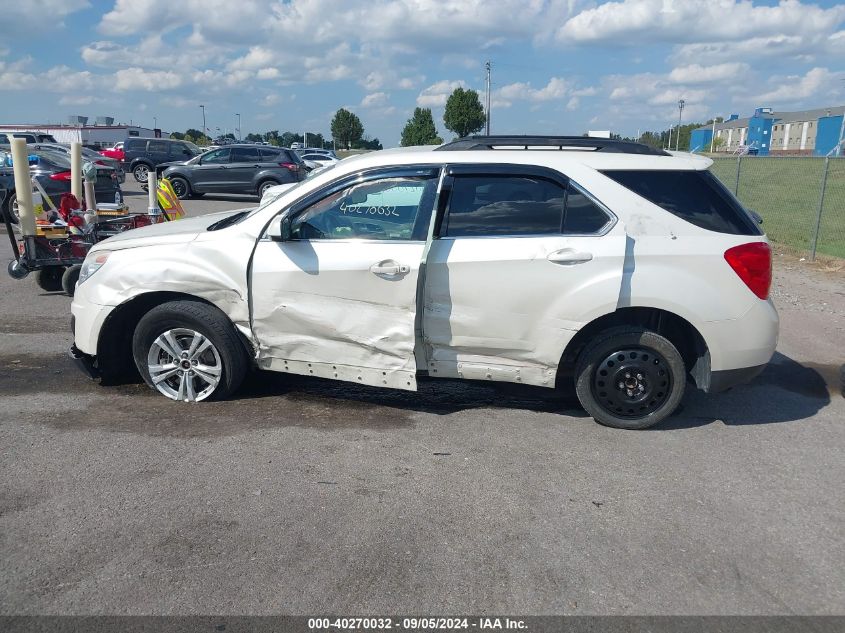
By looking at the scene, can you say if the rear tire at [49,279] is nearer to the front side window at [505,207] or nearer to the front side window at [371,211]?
the front side window at [371,211]

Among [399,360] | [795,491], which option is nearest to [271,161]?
[399,360]

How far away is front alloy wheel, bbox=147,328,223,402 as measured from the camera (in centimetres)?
510

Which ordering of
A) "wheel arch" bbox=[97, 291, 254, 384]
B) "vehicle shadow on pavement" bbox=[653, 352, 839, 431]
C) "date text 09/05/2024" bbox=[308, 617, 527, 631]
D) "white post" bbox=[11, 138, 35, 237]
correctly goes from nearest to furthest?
1. "date text 09/05/2024" bbox=[308, 617, 527, 631]
2. "wheel arch" bbox=[97, 291, 254, 384]
3. "vehicle shadow on pavement" bbox=[653, 352, 839, 431]
4. "white post" bbox=[11, 138, 35, 237]

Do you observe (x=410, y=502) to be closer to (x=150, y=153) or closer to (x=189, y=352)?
(x=189, y=352)

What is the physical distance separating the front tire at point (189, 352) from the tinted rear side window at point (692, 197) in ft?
9.26

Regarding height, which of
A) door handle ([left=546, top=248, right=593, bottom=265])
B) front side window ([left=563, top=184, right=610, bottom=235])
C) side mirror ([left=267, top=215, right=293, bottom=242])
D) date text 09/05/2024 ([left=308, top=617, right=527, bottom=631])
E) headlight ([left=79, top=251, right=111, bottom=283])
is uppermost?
front side window ([left=563, top=184, right=610, bottom=235])

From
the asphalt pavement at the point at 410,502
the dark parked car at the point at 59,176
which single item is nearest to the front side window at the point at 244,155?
the dark parked car at the point at 59,176

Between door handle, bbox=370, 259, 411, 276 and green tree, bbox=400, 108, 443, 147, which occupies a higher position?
green tree, bbox=400, 108, 443, 147

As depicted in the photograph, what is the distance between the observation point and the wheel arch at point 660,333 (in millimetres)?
4816

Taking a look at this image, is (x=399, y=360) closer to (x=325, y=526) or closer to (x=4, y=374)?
(x=325, y=526)

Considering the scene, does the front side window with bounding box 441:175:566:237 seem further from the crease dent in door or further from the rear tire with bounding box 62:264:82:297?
the rear tire with bounding box 62:264:82:297

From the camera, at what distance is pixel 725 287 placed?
4676 mm

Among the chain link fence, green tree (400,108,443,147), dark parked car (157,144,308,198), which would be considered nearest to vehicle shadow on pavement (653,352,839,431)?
the chain link fence

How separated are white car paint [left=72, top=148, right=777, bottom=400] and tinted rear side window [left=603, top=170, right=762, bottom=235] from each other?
57mm
